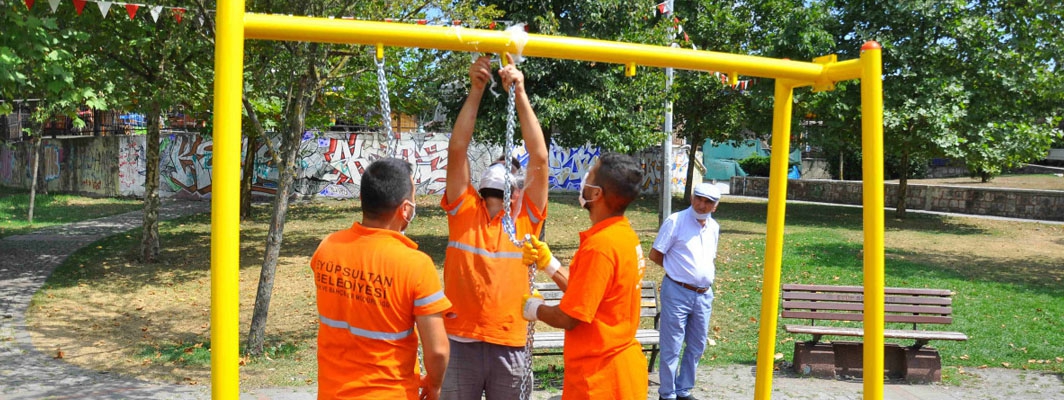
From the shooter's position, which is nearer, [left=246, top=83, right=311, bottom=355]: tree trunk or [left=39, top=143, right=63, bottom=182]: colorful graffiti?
[left=246, top=83, right=311, bottom=355]: tree trunk

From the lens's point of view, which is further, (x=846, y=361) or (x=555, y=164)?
(x=555, y=164)

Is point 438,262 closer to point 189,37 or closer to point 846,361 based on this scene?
point 189,37

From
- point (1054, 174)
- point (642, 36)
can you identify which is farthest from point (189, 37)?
point (1054, 174)

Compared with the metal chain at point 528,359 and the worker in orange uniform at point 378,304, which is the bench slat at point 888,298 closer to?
the metal chain at point 528,359

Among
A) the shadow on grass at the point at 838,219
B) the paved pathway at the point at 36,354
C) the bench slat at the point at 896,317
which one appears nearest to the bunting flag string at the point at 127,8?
the paved pathway at the point at 36,354

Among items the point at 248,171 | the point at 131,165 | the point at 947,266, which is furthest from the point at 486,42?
the point at 131,165

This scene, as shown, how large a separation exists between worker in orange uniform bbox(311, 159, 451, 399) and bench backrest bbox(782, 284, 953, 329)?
5.38 meters

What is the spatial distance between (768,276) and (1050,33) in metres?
11.8

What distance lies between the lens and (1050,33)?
1336 centimetres

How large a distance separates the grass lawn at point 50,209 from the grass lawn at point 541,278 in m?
2.78

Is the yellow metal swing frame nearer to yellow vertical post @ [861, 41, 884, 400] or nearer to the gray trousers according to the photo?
yellow vertical post @ [861, 41, 884, 400]

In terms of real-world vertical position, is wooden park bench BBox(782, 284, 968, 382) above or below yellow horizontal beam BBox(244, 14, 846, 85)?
below

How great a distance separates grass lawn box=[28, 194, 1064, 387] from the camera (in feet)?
26.7

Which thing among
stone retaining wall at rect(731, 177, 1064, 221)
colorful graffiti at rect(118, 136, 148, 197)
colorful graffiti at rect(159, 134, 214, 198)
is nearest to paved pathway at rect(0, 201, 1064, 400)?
stone retaining wall at rect(731, 177, 1064, 221)
